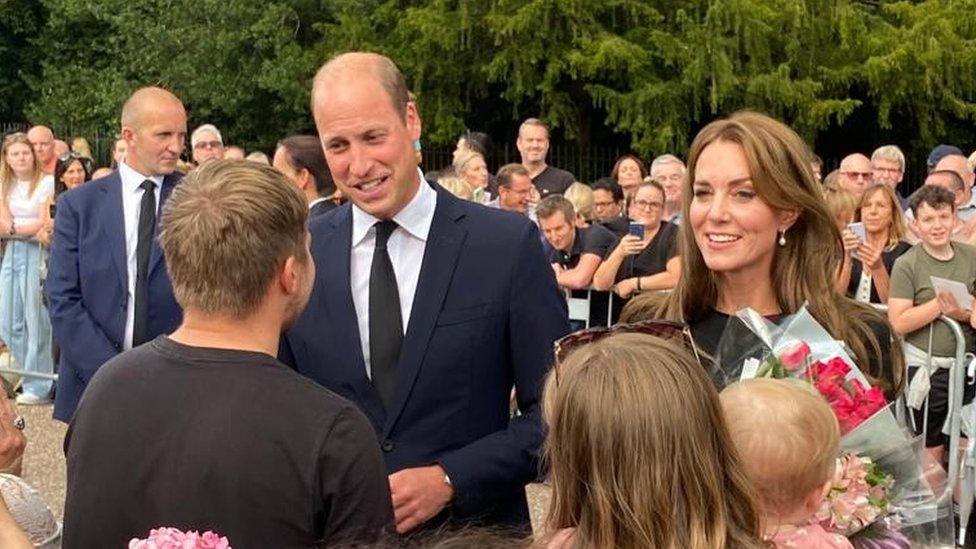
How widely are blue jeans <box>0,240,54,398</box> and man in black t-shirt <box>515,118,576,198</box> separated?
383 centimetres

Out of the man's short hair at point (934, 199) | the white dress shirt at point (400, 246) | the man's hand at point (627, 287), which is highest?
the white dress shirt at point (400, 246)

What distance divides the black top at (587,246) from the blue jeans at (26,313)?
3.95m

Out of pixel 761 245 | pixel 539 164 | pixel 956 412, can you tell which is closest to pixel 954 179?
pixel 956 412

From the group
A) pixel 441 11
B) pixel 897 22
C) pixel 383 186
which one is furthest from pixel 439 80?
pixel 383 186

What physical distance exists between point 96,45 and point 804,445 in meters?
27.1

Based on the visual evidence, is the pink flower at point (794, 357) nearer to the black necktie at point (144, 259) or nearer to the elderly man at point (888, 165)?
the black necktie at point (144, 259)

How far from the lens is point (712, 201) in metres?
3.32

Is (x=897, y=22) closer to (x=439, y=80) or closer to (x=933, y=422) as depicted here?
(x=439, y=80)

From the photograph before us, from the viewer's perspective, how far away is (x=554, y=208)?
8703mm

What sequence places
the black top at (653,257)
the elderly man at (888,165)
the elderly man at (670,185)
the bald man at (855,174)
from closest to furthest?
the black top at (653,257) → the elderly man at (670,185) → the bald man at (855,174) → the elderly man at (888,165)

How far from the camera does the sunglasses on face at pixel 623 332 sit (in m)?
2.47

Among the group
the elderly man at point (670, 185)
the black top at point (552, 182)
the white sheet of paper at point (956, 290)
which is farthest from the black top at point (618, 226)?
the white sheet of paper at point (956, 290)

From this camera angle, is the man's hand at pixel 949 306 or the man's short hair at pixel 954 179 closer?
the man's hand at pixel 949 306

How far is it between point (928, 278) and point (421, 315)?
466 cm
